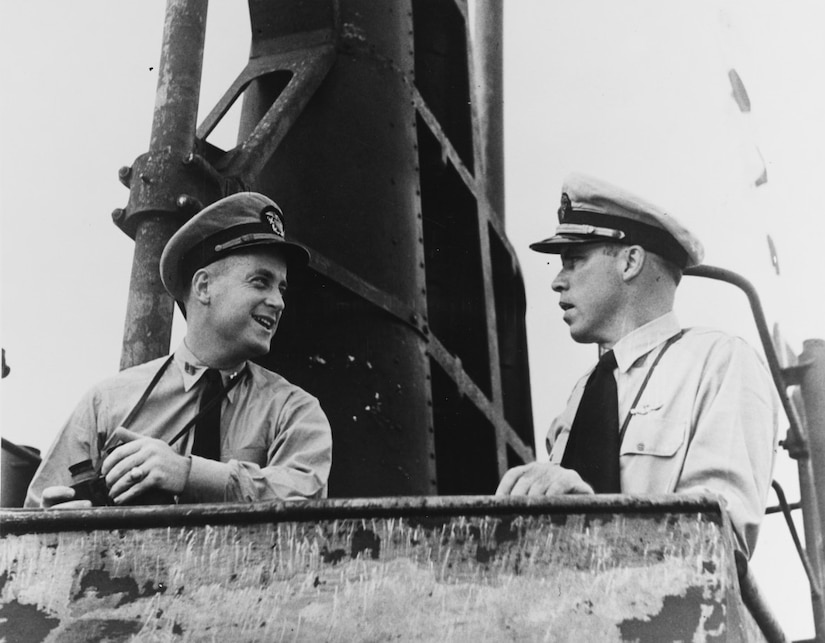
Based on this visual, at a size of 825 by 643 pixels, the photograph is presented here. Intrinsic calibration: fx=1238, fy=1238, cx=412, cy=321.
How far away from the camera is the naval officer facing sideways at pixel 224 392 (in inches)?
153

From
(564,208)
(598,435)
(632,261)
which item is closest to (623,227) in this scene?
(632,261)

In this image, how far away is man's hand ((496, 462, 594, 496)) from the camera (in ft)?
10.0

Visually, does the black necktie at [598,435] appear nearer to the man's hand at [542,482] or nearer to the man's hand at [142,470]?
the man's hand at [542,482]

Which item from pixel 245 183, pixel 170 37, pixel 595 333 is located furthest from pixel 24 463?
pixel 595 333

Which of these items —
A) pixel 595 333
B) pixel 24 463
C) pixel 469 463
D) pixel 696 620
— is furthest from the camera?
pixel 469 463

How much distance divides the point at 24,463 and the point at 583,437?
3.21 meters

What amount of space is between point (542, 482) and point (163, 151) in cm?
281

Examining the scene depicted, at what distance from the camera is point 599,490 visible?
346 centimetres

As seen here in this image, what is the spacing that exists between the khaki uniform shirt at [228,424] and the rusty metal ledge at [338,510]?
83 centimetres

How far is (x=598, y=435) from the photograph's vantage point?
3.58m

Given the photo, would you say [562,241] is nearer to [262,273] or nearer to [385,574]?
[262,273]

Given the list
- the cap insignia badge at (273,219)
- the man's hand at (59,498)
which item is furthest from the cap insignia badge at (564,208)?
the man's hand at (59,498)

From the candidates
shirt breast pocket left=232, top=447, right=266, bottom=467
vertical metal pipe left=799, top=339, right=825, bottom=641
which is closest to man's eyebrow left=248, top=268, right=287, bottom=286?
shirt breast pocket left=232, top=447, right=266, bottom=467

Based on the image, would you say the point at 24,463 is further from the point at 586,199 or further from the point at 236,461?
the point at 586,199
